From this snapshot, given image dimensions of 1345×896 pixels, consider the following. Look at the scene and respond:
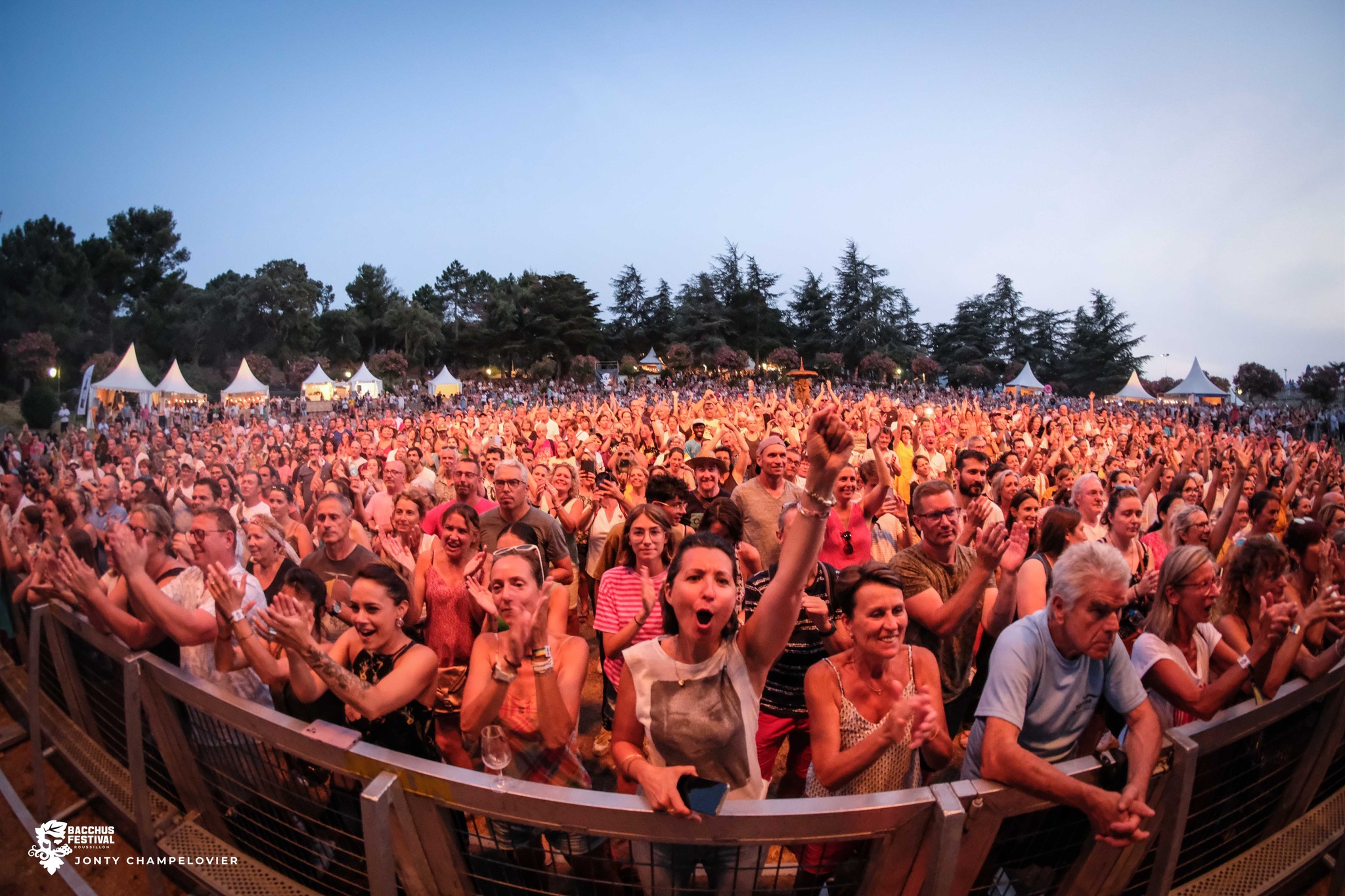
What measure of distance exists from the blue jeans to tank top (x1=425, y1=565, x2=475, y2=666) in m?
1.65

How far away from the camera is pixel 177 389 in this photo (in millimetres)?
12266

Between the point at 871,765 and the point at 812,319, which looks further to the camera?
the point at 812,319

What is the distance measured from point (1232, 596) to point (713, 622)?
2354mm

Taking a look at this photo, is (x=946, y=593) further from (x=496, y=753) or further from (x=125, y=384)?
(x=125, y=384)

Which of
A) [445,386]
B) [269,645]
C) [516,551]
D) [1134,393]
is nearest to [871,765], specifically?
[516,551]

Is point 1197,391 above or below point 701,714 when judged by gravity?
above

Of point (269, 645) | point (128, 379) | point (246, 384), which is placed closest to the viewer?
point (269, 645)

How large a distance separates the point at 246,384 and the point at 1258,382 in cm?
5400

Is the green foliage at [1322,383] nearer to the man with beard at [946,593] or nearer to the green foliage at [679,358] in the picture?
the green foliage at [679,358]

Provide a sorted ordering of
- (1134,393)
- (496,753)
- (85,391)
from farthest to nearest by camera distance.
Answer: (1134,393) → (85,391) → (496,753)

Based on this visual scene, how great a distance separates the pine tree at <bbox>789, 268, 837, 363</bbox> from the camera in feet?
183

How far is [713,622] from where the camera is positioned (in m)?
1.79

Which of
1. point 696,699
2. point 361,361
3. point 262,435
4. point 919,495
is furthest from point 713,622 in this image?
point 361,361

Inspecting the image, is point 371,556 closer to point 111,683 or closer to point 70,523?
point 111,683
